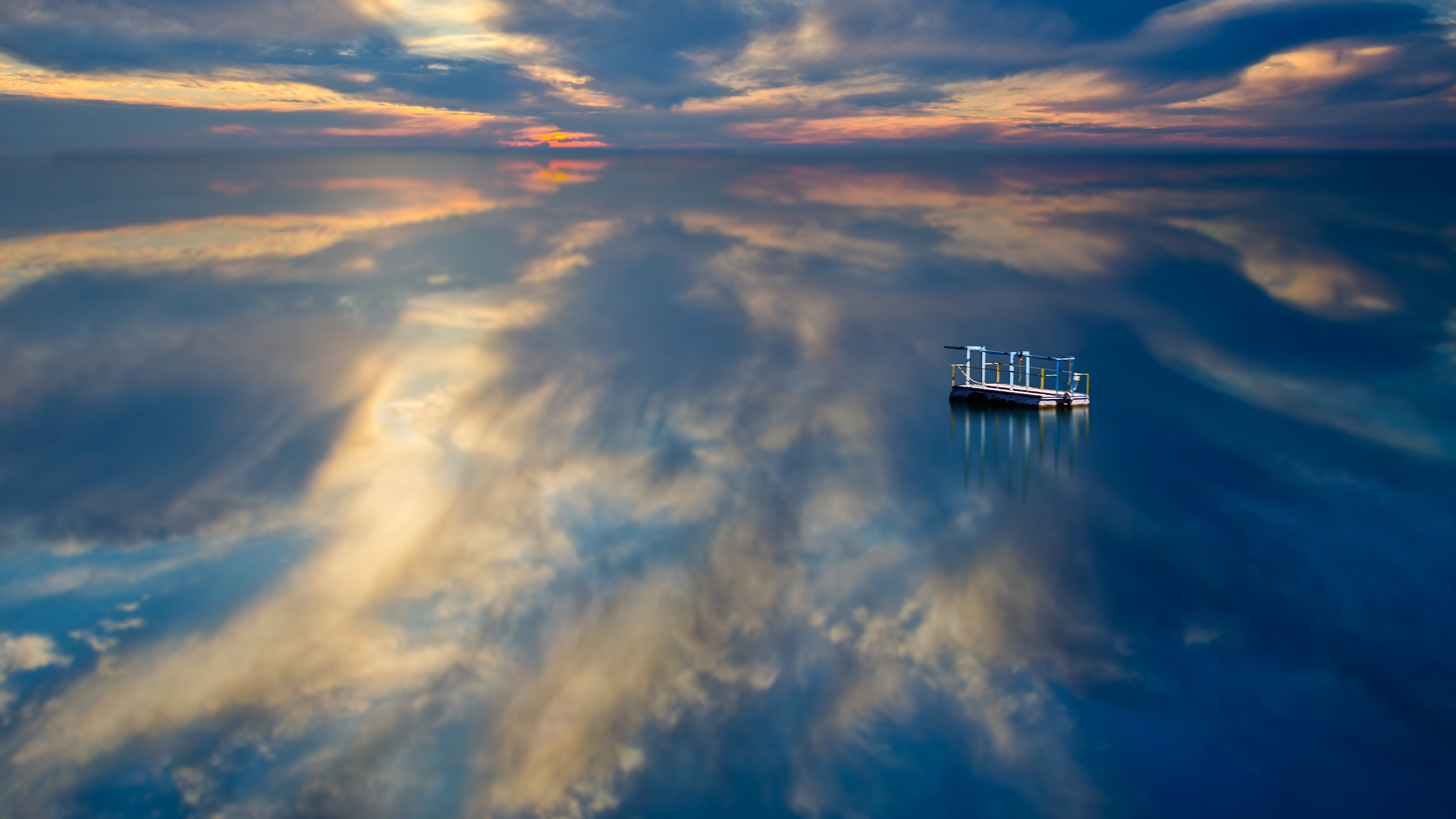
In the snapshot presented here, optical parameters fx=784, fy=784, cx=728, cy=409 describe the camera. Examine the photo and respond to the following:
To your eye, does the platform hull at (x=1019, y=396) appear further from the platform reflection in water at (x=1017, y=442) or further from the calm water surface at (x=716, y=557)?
the calm water surface at (x=716, y=557)

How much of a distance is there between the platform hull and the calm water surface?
33.6 inches

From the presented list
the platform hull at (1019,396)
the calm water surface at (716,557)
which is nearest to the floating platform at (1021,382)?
the platform hull at (1019,396)

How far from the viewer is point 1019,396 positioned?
37906mm

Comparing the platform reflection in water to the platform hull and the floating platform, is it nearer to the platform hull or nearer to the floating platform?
the platform hull

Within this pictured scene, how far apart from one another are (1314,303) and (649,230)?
2502 inches

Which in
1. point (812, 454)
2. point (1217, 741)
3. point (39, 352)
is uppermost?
point (39, 352)

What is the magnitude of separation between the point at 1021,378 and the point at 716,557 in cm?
2734

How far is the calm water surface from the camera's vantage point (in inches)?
714

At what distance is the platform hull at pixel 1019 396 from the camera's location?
124 ft

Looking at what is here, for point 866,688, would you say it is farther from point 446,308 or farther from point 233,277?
point 233,277

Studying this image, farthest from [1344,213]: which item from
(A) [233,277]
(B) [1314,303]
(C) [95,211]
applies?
(C) [95,211]

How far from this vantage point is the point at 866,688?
20.3 meters

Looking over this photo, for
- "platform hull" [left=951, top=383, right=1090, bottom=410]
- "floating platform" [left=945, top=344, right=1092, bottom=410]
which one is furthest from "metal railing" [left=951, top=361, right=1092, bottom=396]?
"platform hull" [left=951, top=383, right=1090, bottom=410]

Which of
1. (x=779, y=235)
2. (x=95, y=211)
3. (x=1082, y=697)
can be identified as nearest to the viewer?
(x=1082, y=697)
